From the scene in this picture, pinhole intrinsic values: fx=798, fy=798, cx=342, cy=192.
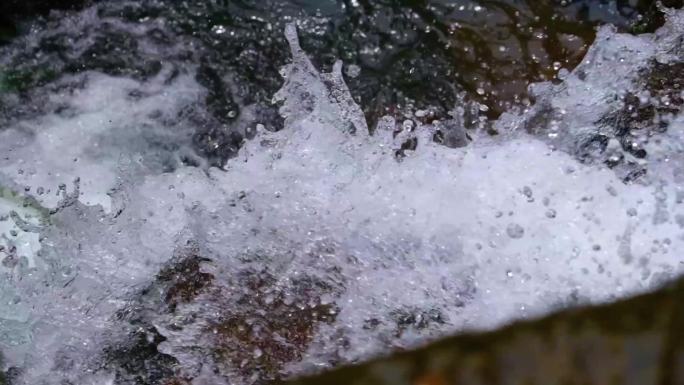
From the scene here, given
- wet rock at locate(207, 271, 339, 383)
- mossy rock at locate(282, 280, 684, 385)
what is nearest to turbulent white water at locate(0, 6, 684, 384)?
wet rock at locate(207, 271, 339, 383)

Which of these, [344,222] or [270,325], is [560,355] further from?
[344,222]

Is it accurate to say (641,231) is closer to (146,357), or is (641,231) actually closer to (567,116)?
(567,116)

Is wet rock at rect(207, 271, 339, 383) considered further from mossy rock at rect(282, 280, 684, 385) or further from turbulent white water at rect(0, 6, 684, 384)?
mossy rock at rect(282, 280, 684, 385)

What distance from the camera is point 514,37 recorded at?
2.56m

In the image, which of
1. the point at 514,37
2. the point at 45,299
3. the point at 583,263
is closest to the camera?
the point at 583,263

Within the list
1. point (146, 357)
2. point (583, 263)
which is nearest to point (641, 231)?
point (583, 263)

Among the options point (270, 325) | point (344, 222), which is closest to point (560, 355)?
point (270, 325)

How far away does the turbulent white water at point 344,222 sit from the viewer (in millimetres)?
2148

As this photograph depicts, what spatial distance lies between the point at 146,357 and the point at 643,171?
1489 millimetres

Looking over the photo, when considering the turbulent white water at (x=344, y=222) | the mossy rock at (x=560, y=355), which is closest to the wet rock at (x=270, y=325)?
the turbulent white water at (x=344, y=222)

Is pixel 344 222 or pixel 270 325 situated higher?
pixel 344 222

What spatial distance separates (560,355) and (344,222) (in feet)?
4.73

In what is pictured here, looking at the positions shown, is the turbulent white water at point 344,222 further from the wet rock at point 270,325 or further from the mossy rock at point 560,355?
the mossy rock at point 560,355

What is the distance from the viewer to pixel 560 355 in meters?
0.89
